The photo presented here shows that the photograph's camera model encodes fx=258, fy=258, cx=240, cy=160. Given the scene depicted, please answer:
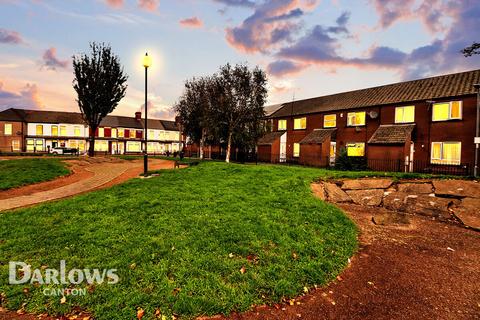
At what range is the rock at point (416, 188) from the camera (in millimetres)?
11423

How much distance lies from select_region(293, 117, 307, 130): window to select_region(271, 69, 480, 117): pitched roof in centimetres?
97

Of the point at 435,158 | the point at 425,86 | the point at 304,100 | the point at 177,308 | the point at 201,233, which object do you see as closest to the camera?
the point at 177,308

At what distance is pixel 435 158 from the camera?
902 inches

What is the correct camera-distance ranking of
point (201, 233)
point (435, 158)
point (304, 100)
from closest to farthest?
point (201, 233)
point (435, 158)
point (304, 100)

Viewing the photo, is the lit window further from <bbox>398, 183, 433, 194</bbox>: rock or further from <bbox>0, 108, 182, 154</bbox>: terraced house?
<bbox>398, 183, 433, 194</bbox>: rock

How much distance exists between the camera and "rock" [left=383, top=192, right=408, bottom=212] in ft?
35.2

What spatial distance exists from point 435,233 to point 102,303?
368 inches

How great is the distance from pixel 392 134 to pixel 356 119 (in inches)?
209

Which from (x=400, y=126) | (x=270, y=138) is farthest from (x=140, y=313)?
(x=270, y=138)

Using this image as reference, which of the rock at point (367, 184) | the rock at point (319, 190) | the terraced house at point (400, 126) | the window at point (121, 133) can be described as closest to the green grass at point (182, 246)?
the rock at point (319, 190)

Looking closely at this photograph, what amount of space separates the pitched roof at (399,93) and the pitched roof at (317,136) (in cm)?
274

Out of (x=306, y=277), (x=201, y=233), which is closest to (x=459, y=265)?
(x=306, y=277)

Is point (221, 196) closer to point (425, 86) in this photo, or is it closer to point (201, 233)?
point (201, 233)

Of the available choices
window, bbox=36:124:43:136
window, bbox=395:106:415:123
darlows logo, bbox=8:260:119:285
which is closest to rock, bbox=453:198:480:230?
darlows logo, bbox=8:260:119:285
